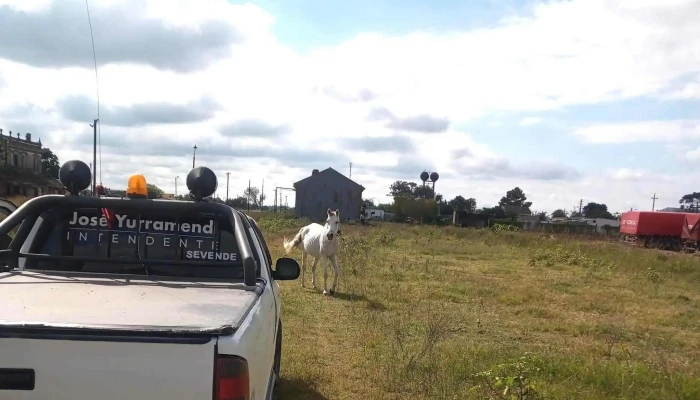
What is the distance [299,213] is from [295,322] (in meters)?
59.9

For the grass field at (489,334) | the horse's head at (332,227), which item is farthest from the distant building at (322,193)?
the horse's head at (332,227)

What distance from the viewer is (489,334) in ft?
29.6

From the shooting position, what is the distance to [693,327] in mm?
10719

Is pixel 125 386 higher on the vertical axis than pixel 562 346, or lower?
higher

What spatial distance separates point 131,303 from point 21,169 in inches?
1816

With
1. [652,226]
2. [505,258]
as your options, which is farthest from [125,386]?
[652,226]

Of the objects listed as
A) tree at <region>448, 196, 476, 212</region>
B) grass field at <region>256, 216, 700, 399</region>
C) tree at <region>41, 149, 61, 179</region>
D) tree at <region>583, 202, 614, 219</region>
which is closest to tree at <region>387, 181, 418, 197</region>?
tree at <region>448, 196, 476, 212</region>

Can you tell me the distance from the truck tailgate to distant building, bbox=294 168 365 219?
65.9m

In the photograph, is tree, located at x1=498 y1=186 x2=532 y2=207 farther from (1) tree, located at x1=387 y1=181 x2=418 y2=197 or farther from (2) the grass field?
(2) the grass field

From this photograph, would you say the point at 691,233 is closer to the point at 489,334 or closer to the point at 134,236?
the point at 489,334

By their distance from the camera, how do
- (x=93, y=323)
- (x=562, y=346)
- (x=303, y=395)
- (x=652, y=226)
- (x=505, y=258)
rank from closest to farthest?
1. (x=93, y=323)
2. (x=303, y=395)
3. (x=562, y=346)
4. (x=505, y=258)
5. (x=652, y=226)

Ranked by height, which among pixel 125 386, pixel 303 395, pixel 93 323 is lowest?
pixel 303 395

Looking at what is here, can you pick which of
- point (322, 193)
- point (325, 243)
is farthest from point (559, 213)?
point (325, 243)

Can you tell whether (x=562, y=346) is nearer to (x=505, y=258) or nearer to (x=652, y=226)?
(x=505, y=258)
